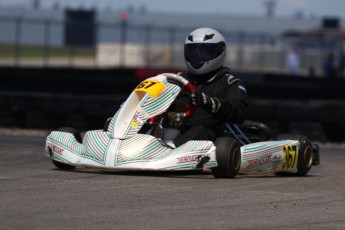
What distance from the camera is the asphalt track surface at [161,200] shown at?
6.36m

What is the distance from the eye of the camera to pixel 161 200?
7355 mm

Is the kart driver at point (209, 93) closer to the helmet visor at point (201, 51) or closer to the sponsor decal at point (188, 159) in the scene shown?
the helmet visor at point (201, 51)

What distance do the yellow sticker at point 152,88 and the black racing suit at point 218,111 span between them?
33 cm

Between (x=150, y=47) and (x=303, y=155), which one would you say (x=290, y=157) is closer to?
(x=303, y=155)

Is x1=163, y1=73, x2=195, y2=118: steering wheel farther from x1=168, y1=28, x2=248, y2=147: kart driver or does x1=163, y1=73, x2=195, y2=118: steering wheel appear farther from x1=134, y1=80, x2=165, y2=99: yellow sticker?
x1=134, y1=80, x2=165, y2=99: yellow sticker

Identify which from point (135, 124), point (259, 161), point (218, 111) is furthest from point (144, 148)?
point (259, 161)

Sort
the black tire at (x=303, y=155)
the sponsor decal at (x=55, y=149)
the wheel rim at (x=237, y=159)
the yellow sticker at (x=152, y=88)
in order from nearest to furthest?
the wheel rim at (x=237, y=159)
the sponsor decal at (x=55, y=149)
the yellow sticker at (x=152, y=88)
the black tire at (x=303, y=155)

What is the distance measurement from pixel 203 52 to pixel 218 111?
78 cm

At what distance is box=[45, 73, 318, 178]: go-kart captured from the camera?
891cm

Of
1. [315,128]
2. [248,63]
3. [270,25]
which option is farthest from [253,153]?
[270,25]

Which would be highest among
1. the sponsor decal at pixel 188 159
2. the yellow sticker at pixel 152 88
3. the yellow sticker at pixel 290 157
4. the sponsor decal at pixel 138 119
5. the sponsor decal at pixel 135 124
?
the yellow sticker at pixel 152 88

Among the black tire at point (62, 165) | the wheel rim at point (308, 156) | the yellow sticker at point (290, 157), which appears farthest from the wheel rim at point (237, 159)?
the black tire at point (62, 165)

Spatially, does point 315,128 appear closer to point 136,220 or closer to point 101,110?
point 101,110

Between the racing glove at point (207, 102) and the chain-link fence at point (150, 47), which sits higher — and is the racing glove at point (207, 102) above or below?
above
